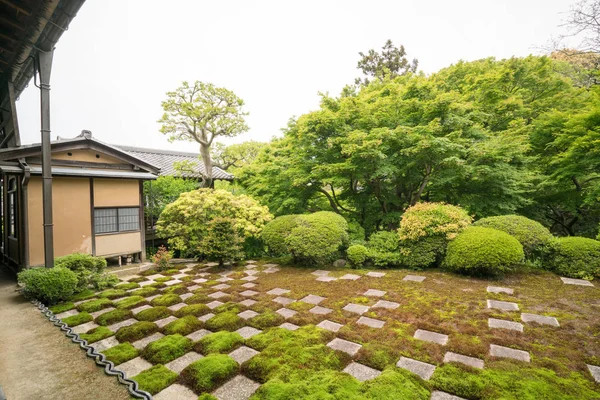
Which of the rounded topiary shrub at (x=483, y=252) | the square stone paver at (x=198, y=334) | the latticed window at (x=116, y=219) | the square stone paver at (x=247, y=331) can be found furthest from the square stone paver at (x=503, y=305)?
the latticed window at (x=116, y=219)

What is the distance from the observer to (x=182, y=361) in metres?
3.17

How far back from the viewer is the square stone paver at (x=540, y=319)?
3877mm

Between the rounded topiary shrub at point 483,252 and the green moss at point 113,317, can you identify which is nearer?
the green moss at point 113,317

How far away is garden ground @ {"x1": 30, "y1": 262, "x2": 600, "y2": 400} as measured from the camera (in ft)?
8.59

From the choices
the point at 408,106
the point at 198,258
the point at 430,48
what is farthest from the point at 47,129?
the point at 430,48

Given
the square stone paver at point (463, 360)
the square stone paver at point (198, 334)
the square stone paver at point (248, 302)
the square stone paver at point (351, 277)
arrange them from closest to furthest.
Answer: the square stone paver at point (463, 360) → the square stone paver at point (198, 334) → the square stone paver at point (248, 302) → the square stone paver at point (351, 277)

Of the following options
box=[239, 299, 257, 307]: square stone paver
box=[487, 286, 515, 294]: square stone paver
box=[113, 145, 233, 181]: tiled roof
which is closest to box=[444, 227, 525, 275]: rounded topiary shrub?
box=[487, 286, 515, 294]: square stone paver

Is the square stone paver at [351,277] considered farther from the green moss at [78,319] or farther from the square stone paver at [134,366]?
the green moss at [78,319]

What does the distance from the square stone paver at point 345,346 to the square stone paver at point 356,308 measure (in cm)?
104

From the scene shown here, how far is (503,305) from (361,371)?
331 cm

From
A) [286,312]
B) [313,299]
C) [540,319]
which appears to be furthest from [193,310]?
[540,319]

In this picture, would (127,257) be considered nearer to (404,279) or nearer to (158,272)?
(158,272)

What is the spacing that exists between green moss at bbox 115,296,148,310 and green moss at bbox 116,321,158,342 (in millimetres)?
1071

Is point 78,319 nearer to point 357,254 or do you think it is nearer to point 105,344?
point 105,344
